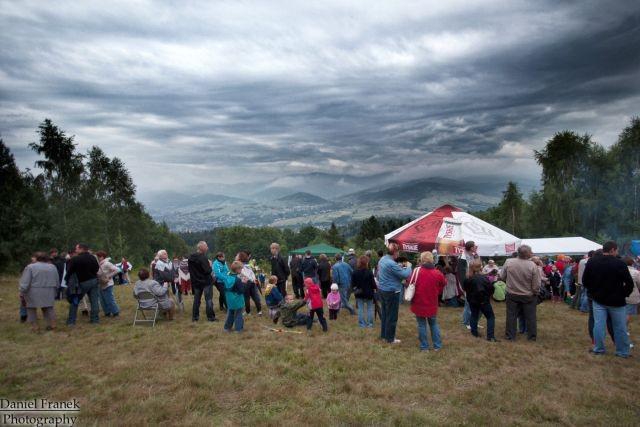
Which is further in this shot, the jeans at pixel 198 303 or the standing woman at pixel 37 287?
the jeans at pixel 198 303

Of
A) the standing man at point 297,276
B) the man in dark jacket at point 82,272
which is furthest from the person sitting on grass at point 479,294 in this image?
the man in dark jacket at point 82,272

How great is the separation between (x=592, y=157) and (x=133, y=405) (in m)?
39.0

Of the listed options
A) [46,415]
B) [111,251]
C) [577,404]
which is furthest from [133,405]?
[111,251]

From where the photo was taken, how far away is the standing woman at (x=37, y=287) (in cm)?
760

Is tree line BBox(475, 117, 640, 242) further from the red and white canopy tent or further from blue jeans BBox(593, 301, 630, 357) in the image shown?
blue jeans BBox(593, 301, 630, 357)

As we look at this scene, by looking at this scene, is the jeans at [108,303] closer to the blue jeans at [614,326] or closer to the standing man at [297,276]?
the standing man at [297,276]

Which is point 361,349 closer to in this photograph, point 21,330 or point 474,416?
point 474,416

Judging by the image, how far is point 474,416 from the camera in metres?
4.14

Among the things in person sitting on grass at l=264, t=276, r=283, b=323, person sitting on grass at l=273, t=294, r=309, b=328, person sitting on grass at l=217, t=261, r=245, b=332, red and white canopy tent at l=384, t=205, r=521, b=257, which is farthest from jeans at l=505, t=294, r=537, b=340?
person sitting on grass at l=217, t=261, r=245, b=332

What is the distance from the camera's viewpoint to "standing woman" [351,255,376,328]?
8211 mm

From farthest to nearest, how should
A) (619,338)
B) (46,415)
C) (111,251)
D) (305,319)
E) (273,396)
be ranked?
(111,251), (305,319), (619,338), (273,396), (46,415)

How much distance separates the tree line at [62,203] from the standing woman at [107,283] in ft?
49.9

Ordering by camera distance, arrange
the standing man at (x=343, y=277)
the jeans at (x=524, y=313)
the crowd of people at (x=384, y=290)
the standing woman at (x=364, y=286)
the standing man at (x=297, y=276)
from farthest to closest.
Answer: the standing man at (x=297, y=276)
the standing man at (x=343, y=277)
the standing woman at (x=364, y=286)
the jeans at (x=524, y=313)
the crowd of people at (x=384, y=290)

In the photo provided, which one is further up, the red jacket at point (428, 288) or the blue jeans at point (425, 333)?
the red jacket at point (428, 288)
